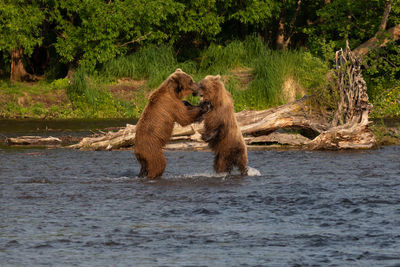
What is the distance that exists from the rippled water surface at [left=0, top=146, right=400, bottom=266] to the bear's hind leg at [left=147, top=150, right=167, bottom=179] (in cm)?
16

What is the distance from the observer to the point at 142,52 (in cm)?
2623

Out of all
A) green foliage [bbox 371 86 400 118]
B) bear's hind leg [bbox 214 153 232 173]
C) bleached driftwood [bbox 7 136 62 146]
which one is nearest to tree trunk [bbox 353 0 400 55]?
green foliage [bbox 371 86 400 118]

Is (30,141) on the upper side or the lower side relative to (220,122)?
lower

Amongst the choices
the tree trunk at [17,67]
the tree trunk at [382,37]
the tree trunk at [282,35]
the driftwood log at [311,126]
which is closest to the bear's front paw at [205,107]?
the driftwood log at [311,126]

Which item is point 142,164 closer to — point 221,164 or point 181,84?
point 221,164

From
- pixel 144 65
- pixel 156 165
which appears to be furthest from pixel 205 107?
pixel 144 65

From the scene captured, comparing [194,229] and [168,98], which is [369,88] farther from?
[194,229]

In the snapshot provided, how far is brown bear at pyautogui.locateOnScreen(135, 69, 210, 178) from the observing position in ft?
34.3

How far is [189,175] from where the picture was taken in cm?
1141

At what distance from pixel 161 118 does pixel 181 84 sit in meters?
0.57

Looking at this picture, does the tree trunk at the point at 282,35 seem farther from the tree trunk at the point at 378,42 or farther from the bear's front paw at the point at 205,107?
the bear's front paw at the point at 205,107

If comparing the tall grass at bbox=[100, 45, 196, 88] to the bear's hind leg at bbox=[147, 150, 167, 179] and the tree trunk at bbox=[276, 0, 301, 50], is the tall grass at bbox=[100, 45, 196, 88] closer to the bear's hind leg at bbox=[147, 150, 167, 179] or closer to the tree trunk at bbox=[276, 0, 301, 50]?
the tree trunk at bbox=[276, 0, 301, 50]

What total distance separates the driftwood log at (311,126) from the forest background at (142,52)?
6807 mm

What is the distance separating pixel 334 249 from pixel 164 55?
20.1 metres
